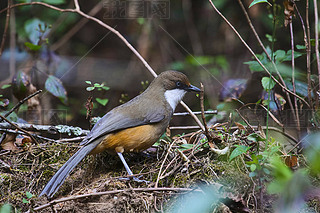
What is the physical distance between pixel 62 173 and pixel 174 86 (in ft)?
5.37

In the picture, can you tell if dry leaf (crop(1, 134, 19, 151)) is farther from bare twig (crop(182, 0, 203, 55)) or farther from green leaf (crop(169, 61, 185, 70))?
bare twig (crop(182, 0, 203, 55))

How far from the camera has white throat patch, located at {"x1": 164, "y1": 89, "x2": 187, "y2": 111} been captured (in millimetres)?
4176

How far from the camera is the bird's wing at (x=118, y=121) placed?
11.6 ft

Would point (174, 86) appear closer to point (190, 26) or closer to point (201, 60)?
point (201, 60)

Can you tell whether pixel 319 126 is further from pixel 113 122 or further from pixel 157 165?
pixel 113 122

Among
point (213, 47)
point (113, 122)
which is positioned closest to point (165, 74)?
point (113, 122)

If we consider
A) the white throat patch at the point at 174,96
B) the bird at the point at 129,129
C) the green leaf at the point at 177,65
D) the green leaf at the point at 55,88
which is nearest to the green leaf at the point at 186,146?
the bird at the point at 129,129

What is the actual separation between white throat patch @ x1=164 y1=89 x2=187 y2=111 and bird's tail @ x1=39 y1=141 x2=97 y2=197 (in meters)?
1.07

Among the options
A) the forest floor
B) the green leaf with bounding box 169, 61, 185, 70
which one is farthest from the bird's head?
the green leaf with bounding box 169, 61, 185, 70

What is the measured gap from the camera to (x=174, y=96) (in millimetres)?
4203

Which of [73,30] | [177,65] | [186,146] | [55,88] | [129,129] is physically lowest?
[177,65]

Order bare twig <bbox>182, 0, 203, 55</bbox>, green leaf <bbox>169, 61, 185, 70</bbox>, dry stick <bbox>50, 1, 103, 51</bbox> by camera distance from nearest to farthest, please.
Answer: green leaf <bbox>169, 61, 185, 70</bbox> < dry stick <bbox>50, 1, 103, 51</bbox> < bare twig <bbox>182, 0, 203, 55</bbox>

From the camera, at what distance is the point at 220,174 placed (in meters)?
3.12

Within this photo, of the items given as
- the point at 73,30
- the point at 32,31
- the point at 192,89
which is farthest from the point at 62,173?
the point at 73,30
